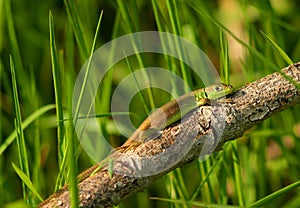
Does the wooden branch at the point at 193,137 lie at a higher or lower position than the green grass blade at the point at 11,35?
lower

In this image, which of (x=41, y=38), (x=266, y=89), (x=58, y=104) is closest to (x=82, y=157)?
(x=41, y=38)

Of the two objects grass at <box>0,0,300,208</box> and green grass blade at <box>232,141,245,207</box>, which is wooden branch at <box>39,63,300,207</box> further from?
green grass blade at <box>232,141,245,207</box>

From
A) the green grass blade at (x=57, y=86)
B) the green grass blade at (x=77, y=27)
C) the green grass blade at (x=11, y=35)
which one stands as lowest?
the green grass blade at (x=57, y=86)

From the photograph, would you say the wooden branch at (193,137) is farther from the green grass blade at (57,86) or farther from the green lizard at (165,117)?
the green grass blade at (57,86)

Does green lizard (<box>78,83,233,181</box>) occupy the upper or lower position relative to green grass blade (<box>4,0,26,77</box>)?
lower

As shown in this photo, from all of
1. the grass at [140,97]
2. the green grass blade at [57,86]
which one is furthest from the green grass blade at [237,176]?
the green grass blade at [57,86]

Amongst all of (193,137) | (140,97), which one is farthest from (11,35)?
(193,137)

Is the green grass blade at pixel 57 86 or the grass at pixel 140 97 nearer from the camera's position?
the green grass blade at pixel 57 86

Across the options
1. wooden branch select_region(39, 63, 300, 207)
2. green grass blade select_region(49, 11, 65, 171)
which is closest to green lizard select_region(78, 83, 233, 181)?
wooden branch select_region(39, 63, 300, 207)
